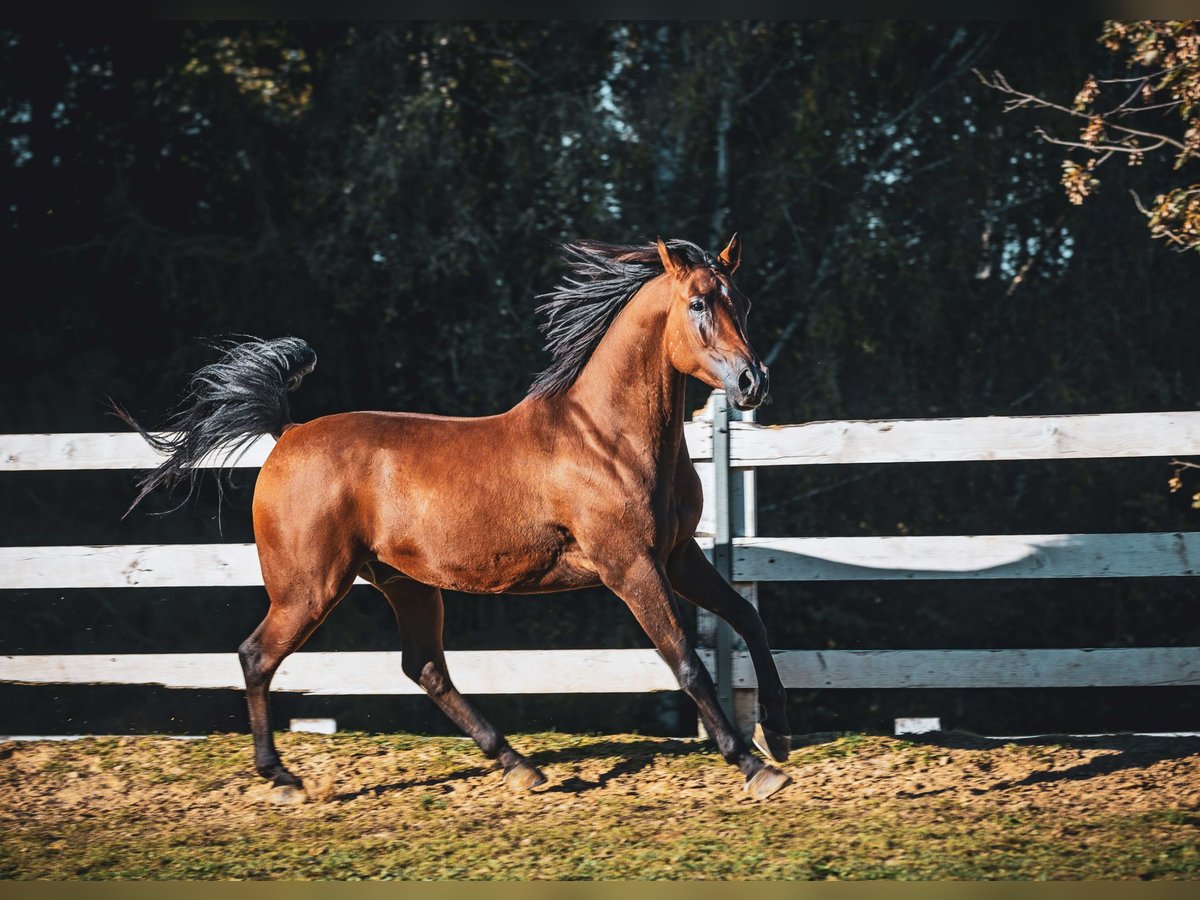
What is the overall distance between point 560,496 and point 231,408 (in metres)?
1.73

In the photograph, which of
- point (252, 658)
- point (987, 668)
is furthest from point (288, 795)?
point (987, 668)

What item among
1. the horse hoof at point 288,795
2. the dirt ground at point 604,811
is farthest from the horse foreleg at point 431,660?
the horse hoof at point 288,795

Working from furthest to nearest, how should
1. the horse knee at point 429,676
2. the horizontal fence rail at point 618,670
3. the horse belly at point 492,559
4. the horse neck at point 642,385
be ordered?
the horizontal fence rail at point 618,670 → the horse knee at point 429,676 → the horse belly at point 492,559 → the horse neck at point 642,385

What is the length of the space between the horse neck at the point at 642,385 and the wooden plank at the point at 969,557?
113 cm

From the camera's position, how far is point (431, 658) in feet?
17.8

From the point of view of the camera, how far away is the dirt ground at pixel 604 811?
4086mm

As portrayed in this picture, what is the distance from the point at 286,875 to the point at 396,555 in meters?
1.43

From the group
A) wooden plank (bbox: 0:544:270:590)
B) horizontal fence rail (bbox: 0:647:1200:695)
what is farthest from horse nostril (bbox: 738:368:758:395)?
wooden plank (bbox: 0:544:270:590)

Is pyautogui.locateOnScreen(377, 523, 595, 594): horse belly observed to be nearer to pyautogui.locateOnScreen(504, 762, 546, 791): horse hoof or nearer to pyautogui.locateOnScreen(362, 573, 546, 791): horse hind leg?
pyautogui.locateOnScreen(362, 573, 546, 791): horse hind leg

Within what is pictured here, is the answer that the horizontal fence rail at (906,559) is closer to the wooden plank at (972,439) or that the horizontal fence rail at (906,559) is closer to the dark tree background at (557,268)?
the wooden plank at (972,439)

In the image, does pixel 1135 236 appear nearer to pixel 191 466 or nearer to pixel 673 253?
pixel 673 253

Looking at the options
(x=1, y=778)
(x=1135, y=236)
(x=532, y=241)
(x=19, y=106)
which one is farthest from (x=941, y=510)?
(x=19, y=106)

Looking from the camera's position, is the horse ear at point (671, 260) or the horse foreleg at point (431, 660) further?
the horse foreleg at point (431, 660)

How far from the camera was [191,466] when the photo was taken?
5.64 meters
